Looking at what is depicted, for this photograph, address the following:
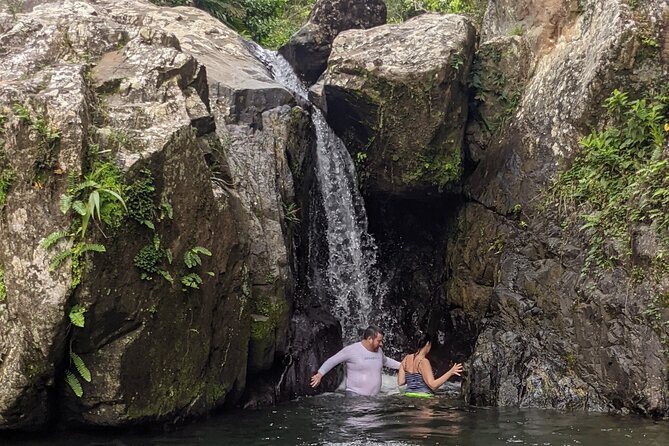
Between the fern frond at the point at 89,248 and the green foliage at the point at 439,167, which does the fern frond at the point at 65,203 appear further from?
the green foliage at the point at 439,167

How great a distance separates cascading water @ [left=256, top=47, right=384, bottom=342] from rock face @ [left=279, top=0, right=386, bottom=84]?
9.27 ft

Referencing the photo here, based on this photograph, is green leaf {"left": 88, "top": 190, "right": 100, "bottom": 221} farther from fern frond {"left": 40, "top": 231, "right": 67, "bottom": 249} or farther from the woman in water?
the woman in water

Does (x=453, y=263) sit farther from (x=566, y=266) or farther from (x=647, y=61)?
(x=647, y=61)

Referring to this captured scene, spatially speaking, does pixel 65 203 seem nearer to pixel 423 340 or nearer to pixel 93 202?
pixel 93 202

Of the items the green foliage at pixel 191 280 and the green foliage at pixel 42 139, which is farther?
the green foliage at pixel 191 280

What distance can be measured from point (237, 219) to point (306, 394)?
307 cm

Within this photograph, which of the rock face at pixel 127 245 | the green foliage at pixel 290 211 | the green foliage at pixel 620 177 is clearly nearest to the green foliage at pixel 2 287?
the rock face at pixel 127 245

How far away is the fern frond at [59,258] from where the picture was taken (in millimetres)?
6504

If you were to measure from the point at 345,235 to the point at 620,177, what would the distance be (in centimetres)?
547

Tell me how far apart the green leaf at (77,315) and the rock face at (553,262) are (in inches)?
227

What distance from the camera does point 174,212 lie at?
24.9 ft

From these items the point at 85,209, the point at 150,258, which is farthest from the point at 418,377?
the point at 85,209

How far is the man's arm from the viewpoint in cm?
969

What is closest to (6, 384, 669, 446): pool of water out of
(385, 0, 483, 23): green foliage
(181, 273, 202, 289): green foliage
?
(181, 273, 202, 289): green foliage
